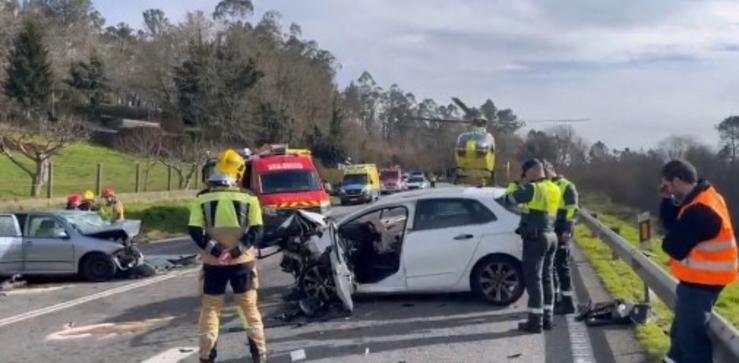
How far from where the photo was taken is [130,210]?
3341 cm

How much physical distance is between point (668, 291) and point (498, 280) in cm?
334

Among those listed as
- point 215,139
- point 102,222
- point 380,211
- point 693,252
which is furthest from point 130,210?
point 215,139

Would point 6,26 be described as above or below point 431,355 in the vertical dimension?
above

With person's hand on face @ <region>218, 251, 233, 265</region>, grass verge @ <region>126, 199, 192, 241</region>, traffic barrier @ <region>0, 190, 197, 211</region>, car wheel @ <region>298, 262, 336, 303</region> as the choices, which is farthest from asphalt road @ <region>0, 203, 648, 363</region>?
grass verge @ <region>126, 199, 192, 241</region>

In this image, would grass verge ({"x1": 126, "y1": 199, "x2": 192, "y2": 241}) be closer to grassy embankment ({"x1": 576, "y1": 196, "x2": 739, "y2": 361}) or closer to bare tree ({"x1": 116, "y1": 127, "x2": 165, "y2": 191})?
bare tree ({"x1": 116, "y1": 127, "x2": 165, "y2": 191})

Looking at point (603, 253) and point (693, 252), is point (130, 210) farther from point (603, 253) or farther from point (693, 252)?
point (693, 252)

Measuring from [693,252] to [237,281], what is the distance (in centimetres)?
385

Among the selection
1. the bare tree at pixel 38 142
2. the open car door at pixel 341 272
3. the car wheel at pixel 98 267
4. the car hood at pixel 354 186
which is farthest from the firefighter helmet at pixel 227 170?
the car hood at pixel 354 186

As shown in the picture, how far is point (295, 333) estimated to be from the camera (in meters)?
10.5

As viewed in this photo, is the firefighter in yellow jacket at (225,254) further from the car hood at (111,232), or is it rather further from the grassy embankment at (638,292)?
the car hood at (111,232)

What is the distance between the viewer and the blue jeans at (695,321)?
689cm

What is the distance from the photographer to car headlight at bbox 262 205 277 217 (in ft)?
75.0

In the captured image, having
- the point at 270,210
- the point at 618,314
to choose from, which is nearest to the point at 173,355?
the point at 618,314

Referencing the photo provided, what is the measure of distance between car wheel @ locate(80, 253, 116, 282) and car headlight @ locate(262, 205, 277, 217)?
574cm
